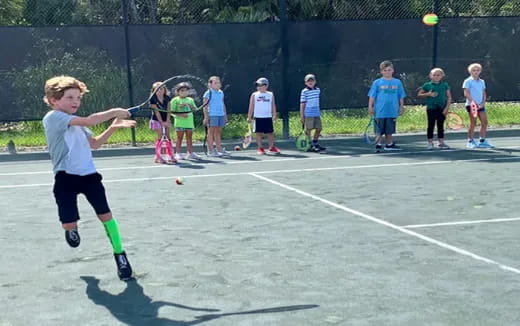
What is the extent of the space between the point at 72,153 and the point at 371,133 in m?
11.1

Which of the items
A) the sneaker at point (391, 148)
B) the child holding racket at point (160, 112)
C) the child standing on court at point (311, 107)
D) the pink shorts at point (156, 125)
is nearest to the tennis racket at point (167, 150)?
the child holding racket at point (160, 112)

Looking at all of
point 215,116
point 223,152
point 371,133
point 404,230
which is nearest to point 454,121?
point 371,133

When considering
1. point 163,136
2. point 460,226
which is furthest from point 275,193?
point 163,136

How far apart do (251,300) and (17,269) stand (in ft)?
7.26

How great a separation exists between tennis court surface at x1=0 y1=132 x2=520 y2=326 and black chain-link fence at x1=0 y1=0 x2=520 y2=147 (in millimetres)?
3858

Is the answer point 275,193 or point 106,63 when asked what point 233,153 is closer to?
point 106,63

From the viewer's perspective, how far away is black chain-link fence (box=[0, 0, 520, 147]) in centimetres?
1477

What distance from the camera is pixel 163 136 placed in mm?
12984

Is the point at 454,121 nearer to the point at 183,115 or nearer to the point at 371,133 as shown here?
the point at 371,133

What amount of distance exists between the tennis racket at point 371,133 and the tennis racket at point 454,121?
170 centimetres

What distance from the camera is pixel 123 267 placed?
5793 millimetres

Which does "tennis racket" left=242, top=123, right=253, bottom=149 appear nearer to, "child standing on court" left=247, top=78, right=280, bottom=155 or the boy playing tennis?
"child standing on court" left=247, top=78, right=280, bottom=155

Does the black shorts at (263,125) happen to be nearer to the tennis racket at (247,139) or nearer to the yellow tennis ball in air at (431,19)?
the tennis racket at (247,139)

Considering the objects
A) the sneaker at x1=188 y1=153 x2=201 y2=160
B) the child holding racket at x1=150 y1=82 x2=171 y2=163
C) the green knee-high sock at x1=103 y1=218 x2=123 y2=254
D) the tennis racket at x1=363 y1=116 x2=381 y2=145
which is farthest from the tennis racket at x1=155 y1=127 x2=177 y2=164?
the green knee-high sock at x1=103 y1=218 x2=123 y2=254
